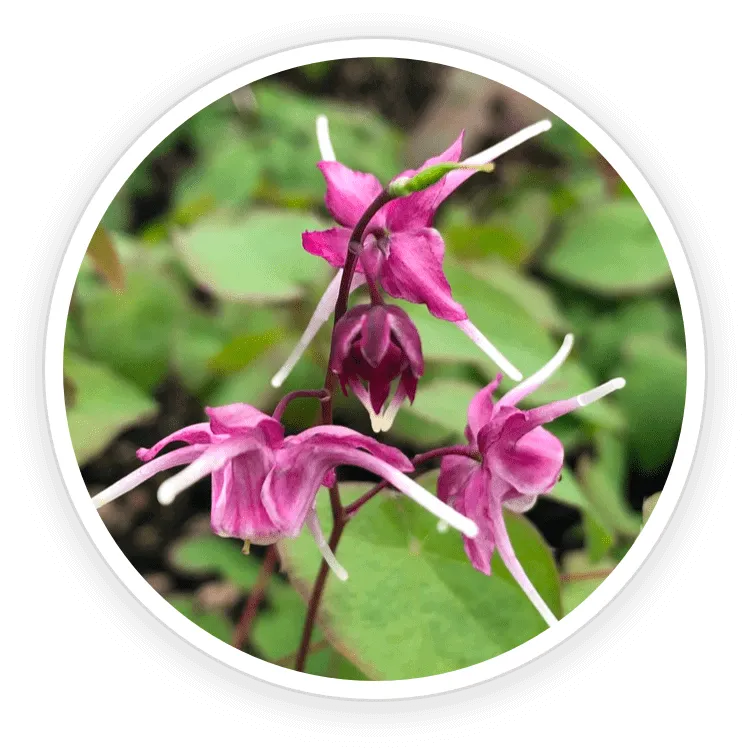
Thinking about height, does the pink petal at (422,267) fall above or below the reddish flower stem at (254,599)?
above

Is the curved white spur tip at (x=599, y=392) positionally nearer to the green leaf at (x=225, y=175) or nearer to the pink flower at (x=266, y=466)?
the pink flower at (x=266, y=466)

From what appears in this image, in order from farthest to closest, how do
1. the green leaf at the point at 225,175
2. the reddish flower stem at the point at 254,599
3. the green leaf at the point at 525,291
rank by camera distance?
the green leaf at the point at 225,175
the green leaf at the point at 525,291
the reddish flower stem at the point at 254,599


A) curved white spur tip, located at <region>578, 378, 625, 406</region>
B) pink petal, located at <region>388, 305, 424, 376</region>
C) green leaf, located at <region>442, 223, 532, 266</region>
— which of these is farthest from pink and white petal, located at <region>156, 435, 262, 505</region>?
green leaf, located at <region>442, 223, 532, 266</region>

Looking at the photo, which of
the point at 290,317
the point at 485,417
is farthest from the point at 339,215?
the point at 290,317

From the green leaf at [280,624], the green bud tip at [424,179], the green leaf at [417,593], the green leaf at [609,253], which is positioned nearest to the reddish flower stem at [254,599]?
the green leaf at [280,624]

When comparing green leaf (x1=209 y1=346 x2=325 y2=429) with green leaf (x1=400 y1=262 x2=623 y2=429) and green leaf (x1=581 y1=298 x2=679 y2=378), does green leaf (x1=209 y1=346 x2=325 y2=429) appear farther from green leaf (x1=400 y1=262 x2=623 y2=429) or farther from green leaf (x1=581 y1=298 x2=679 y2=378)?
green leaf (x1=581 y1=298 x2=679 y2=378)
